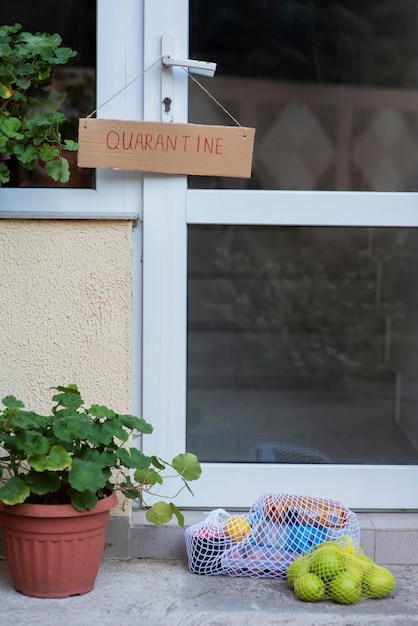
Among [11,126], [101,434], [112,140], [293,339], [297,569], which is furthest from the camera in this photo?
[293,339]

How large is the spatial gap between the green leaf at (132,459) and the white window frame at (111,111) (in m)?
0.79

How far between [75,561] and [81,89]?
1534 mm

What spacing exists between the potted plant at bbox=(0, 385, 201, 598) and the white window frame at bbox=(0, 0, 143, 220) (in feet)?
2.17

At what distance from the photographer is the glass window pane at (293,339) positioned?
124 inches

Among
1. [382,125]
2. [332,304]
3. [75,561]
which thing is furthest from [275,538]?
[382,125]

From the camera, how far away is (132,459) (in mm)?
2627

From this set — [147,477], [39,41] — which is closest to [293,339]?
[147,477]

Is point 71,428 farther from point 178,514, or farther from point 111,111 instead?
point 111,111

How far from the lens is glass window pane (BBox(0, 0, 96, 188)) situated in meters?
3.02

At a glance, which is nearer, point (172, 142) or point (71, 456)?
point (71, 456)

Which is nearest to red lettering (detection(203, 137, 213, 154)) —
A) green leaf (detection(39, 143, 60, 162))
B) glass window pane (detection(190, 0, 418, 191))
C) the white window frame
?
glass window pane (detection(190, 0, 418, 191))

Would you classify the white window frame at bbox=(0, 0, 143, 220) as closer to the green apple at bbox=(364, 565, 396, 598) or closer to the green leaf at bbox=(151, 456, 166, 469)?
the green leaf at bbox=(151, 456, 166, 469)

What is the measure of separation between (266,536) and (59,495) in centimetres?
66

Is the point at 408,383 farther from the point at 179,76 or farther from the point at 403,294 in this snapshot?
the point at 179,76
